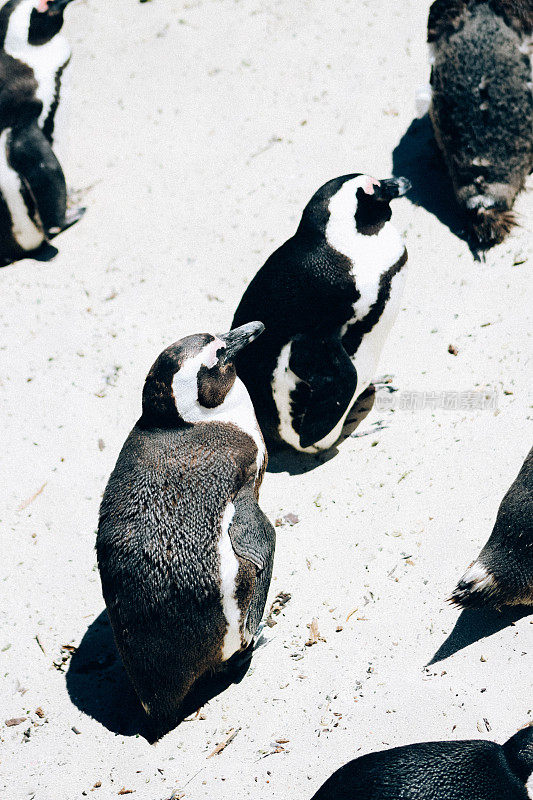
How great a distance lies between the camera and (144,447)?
296 cm

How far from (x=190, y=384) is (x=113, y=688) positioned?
3.96 ft

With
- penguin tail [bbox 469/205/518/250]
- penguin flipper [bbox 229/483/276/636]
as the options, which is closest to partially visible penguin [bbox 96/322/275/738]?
penguin flipper [bbox 229/483/276/636]

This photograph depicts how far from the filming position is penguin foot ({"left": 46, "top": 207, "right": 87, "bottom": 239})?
5461 millimetres

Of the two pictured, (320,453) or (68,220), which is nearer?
(320,453)

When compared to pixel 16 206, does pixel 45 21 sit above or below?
above

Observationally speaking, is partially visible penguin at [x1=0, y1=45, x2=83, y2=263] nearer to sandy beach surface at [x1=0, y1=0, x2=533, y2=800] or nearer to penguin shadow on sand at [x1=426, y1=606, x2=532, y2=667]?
sandy beach surface at [x1=0, y1=0, x2=533, y2=800]

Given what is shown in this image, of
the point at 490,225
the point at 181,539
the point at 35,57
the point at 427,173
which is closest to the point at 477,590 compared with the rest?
the point at 181,539

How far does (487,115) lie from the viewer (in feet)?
15.4

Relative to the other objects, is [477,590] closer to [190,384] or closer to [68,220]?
[190,384]

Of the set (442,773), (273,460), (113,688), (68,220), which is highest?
(442,773)

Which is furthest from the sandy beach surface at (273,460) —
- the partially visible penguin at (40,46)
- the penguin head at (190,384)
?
the penguin head at (190,384)

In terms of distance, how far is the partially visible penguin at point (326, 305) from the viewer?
11.8 feet

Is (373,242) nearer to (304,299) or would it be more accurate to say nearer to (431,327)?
(304,299)

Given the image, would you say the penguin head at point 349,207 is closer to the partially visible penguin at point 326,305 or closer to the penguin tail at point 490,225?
the partially visible penguin at point 326,305
